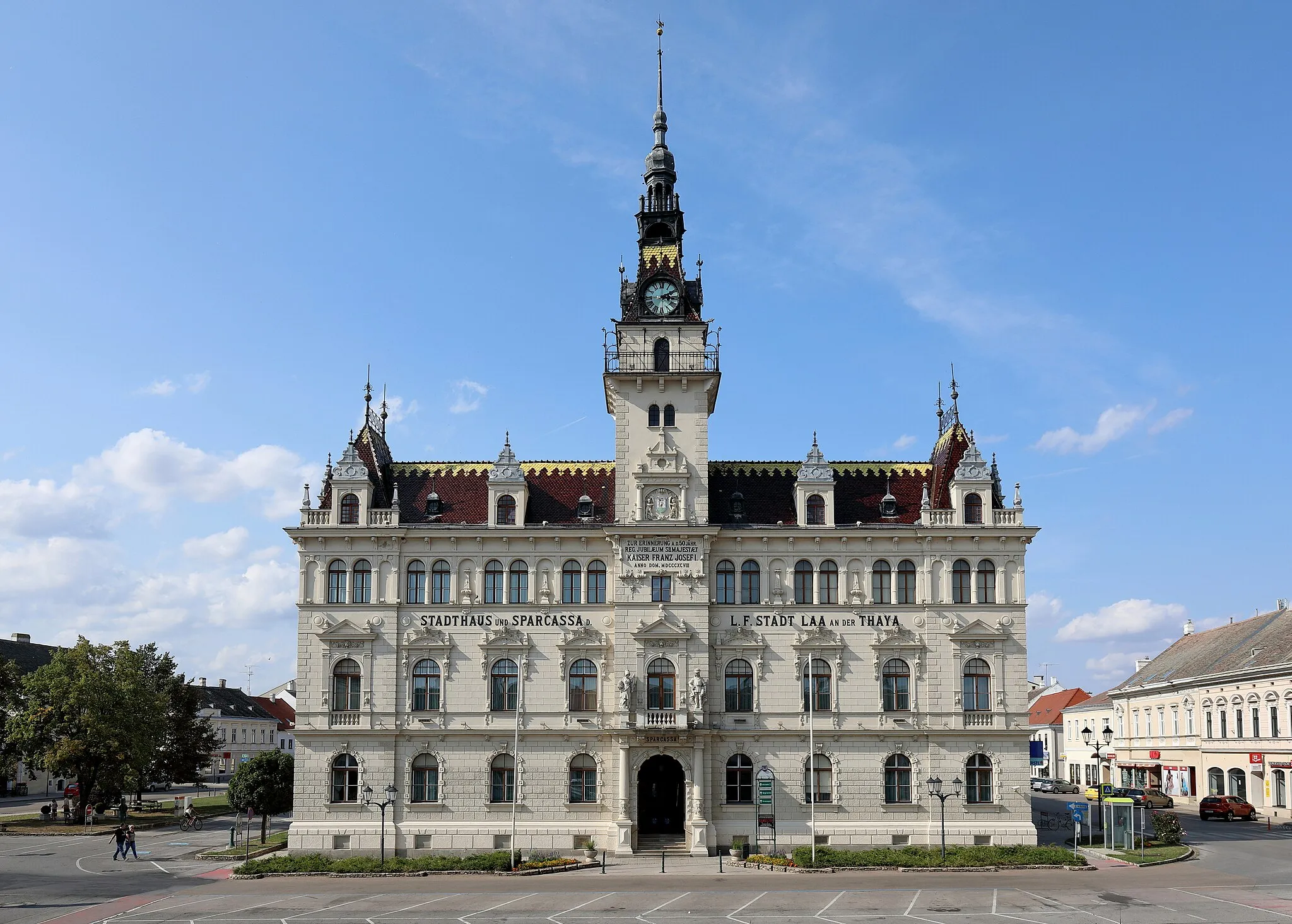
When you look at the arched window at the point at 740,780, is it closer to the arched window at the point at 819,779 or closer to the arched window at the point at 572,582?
the arched window at the point at 819,779

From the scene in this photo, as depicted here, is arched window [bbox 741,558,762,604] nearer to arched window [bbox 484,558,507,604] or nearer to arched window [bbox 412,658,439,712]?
arched window [bbox 484,558,507,604]

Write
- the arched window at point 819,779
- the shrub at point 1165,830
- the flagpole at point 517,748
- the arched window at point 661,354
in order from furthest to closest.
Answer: the arched window at point 661,354
the shrub at point 1165,830
the arched window at point 819,779
the flagpole at point 517,748

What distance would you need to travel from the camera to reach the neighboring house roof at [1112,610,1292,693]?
8069cm

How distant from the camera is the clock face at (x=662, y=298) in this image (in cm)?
5909

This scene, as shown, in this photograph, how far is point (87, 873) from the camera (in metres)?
50.7

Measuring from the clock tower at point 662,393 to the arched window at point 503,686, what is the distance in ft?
30.3

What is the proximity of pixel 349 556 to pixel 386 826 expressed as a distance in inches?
515

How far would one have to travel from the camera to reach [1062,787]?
335ft

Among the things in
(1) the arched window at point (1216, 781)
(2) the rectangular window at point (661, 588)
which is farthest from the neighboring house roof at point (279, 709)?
(1) the arched window at point (1216, 781)

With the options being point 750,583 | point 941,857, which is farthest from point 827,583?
point 941,857

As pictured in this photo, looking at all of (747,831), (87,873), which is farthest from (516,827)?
(87,873)

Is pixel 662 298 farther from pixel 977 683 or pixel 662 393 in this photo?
pixel 977 683

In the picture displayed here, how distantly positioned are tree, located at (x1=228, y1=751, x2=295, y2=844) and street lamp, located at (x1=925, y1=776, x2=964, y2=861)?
3222 centimetres

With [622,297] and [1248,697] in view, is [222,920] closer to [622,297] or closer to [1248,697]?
[622,297]
